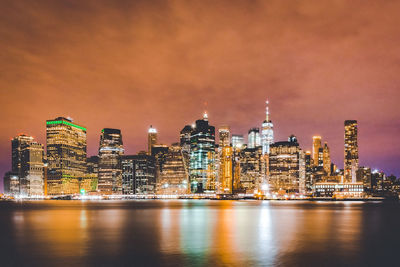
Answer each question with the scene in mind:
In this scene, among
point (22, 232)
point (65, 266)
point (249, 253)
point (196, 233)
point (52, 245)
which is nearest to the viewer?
point (65, 266)

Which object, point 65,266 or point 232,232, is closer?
point 65,266

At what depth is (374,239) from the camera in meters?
57.5

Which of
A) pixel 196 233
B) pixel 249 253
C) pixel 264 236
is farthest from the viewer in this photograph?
pixel 196 233

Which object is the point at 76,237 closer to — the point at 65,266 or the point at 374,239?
the point at 65,266

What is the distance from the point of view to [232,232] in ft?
205

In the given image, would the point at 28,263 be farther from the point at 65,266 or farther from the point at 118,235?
the point at 118,235

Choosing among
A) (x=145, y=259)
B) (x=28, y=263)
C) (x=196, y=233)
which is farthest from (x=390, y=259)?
(x=28, y=263)

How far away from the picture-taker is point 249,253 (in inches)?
1636

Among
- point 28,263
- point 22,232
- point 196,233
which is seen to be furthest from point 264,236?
point 22,232

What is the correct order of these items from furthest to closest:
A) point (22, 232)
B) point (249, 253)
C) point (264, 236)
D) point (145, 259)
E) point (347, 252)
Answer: point (22, 232), point (264, 236), point (347, 252), point (249, 253), point (145, 259)

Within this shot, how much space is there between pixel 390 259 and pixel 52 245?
37159mm

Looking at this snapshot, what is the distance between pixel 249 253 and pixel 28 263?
2116cm

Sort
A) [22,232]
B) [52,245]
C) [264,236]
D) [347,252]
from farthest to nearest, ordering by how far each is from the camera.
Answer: [22,232], [264,236], [52,245], [347,252]

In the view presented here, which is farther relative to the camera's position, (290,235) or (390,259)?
(290,235)
